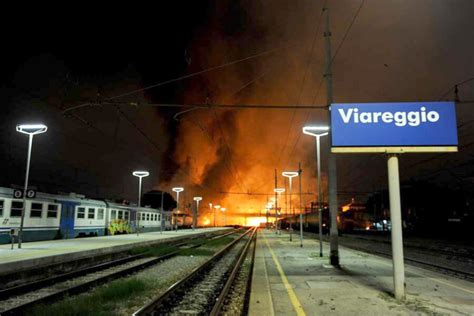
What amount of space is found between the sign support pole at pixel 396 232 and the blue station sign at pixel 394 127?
476 mm

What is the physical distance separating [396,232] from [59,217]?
23669mm

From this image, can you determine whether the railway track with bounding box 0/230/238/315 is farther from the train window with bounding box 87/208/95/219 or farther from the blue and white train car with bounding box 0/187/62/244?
the train window with bounding box 87/208/95/219

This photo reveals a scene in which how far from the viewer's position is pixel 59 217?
26859 millimetres

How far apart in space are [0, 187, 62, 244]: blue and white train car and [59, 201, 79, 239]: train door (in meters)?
0.41

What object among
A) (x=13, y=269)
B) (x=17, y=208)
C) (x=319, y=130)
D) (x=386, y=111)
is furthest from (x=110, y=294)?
(x=17, y=208)

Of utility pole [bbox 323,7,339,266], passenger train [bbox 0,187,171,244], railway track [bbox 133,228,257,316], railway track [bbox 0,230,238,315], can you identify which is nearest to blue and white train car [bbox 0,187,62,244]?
passenger train [bbox 0,187,171,244]

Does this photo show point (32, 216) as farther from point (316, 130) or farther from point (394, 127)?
point (394, 127)

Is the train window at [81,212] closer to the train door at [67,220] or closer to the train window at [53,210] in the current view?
the train door at [67,220]

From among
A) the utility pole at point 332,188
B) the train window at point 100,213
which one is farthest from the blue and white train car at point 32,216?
the utility pole at point 332,188

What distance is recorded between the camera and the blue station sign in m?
9.05

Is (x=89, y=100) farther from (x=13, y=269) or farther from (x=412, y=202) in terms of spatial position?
(x=412, y=202)

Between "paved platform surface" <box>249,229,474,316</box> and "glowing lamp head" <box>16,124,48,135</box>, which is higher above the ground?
"glowing lamp head" <box>16,124,48,135</box>

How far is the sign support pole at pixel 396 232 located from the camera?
28.6 ft

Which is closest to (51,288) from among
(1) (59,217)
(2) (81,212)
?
(1) (59,217)
